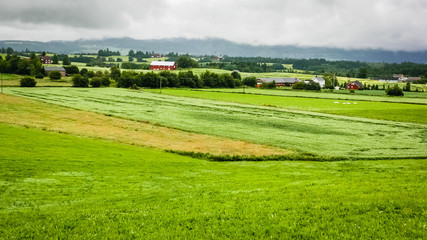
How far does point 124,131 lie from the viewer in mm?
49156

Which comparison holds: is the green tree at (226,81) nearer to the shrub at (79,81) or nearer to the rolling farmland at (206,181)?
the shrub at (79,81)

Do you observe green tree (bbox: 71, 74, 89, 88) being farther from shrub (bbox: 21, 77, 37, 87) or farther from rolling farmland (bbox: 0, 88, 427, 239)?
rolling farmland (bbox: 0, 88, 427, 239)

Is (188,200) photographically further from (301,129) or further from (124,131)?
(301,129)

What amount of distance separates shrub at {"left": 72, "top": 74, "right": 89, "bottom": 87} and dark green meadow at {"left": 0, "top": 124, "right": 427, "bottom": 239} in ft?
361

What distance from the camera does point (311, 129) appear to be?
5562 cm

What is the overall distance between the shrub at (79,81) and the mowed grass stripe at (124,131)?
68.8 meters

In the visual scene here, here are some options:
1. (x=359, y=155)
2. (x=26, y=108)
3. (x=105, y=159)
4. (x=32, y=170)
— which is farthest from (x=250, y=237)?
(x=26, y=108)

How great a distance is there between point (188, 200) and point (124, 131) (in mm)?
34449

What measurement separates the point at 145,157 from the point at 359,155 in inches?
970

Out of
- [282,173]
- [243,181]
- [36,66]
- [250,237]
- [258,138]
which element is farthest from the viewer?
[36,66]

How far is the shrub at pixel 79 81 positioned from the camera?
133m

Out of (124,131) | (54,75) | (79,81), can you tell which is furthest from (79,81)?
(124,131)

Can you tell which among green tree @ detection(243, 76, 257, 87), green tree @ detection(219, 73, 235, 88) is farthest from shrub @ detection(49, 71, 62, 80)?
green tree @ detection(243, 76, 257, 87)

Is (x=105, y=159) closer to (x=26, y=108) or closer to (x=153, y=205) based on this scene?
(x=153, y=205)
